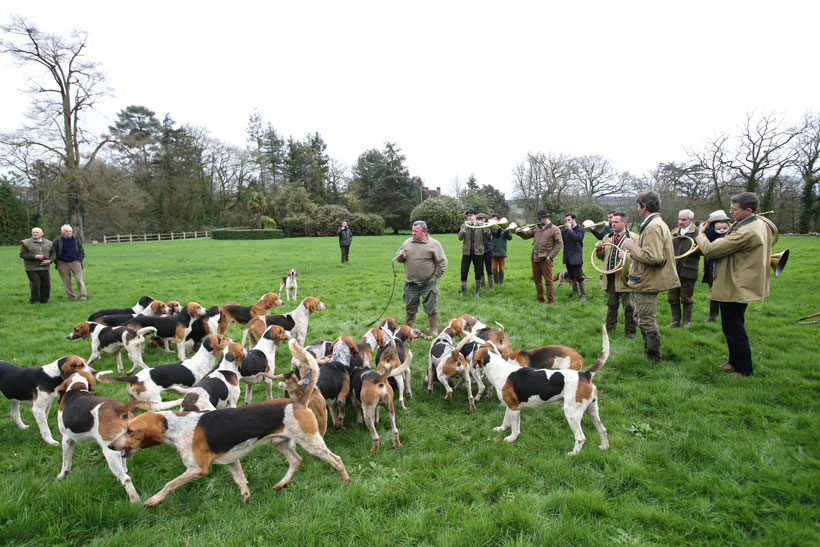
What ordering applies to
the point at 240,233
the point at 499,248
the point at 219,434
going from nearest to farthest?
the point at 219,434
the point at 499,248
the point at 240,233

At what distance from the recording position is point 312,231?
44.3 m

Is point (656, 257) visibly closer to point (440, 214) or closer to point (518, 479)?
point (518, 479)

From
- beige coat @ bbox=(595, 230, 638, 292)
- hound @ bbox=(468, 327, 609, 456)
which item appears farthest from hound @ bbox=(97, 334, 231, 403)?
beige coat @ bbox=(595, 230, 638, 292)

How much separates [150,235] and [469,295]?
44.0 m

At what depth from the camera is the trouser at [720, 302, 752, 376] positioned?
4.84m

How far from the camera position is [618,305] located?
681 centimetres

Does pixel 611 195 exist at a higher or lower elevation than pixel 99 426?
higher

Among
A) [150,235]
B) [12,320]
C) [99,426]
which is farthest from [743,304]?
[150,235]

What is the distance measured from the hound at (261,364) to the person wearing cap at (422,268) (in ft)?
9.40

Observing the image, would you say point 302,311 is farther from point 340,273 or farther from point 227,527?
point 340,273

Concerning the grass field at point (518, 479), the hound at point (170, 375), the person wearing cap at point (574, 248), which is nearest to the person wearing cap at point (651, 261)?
the grass field at point (518, 479)

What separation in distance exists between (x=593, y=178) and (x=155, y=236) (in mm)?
52376

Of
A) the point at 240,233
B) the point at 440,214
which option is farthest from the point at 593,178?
the point at 240,233

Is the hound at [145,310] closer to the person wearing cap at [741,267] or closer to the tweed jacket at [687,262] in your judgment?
the person wearing cap at [741,267]
